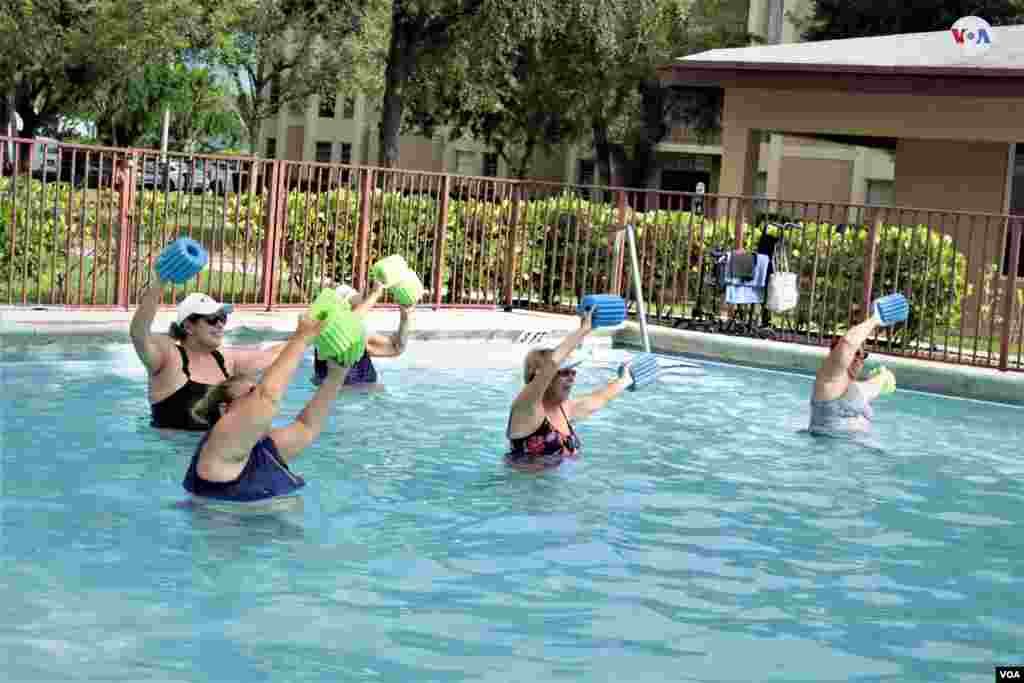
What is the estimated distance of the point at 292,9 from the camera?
3312 centimetres

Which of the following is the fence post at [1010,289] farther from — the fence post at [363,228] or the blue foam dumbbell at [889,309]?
the fence post at [363,228]

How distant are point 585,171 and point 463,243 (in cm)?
5404

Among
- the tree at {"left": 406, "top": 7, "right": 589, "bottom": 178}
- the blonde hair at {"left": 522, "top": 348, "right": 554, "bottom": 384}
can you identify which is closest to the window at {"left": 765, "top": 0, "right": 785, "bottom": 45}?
the tree at {"left": 406, "top": 7, "right": 589, "bottom": 178}

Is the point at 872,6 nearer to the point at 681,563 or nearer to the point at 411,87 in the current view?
the point at 411,87

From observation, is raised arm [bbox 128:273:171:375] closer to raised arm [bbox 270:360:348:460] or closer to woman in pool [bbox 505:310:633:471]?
raised arm [bbox 270:360:348:460]

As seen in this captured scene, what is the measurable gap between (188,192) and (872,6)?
3153 cm

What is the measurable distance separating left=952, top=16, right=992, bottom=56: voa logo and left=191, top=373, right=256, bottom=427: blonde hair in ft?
49.2

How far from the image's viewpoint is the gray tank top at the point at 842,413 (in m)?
12.0

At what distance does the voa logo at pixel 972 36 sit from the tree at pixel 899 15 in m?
19.6

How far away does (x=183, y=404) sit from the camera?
9672 millimetres

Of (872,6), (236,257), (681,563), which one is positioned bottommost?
(681,563)

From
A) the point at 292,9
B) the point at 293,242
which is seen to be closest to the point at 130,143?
the point at 292,9

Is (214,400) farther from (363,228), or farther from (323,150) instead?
(323,150)

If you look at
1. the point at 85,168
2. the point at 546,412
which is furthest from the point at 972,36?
the point at 546,412
